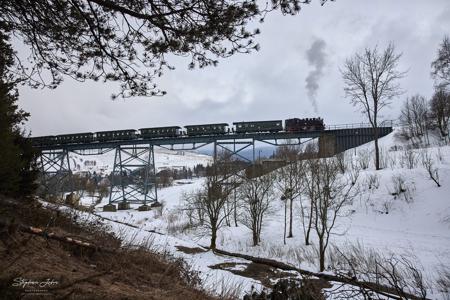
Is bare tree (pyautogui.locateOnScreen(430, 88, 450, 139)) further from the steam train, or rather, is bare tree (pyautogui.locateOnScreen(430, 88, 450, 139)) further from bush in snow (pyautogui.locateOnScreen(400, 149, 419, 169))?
the steam train

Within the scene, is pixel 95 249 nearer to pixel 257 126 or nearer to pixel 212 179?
pixel 212 179

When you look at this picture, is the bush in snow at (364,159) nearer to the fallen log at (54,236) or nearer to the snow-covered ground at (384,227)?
the snow-covered ground at (384,227)

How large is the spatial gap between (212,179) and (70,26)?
57.2 feet

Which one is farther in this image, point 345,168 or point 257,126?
point 345,168

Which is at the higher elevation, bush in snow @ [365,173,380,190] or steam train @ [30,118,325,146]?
steam train @ [30,118,325,146]

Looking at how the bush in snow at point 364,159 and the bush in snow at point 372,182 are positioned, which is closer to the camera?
the bush in snow at point 372,182

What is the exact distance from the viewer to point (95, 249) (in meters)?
5.01

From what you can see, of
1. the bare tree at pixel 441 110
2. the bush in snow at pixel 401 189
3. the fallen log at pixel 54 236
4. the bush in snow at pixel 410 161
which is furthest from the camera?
the bare tree at pixel 441 110

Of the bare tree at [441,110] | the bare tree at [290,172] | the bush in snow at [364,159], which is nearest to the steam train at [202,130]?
the bare tree at [290,172]

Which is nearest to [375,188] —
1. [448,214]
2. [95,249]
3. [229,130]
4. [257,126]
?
[448,214]

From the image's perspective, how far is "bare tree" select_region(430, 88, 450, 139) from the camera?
35062 mm

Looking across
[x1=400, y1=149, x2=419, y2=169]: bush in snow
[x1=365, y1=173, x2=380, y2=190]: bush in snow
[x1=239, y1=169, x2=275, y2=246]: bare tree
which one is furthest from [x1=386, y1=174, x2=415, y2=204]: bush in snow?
[x1=239, y1=169, x2=275, y2=246]: bare tree

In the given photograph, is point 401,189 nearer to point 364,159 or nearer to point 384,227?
point 384,227

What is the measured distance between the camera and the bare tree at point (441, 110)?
115 ft
